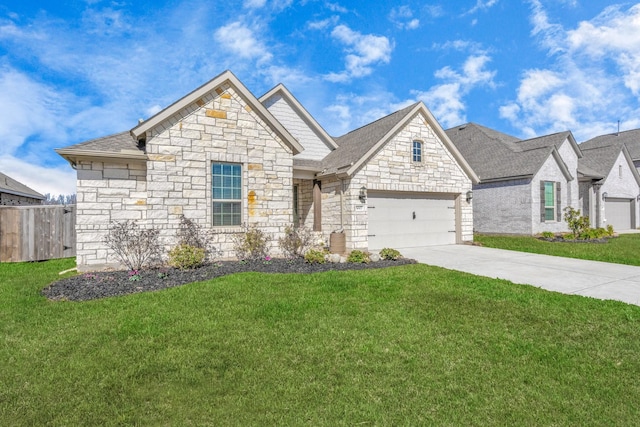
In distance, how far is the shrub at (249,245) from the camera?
9695 millimetres

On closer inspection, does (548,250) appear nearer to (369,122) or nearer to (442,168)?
(442,168)

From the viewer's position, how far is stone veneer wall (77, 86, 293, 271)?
8.56 meters

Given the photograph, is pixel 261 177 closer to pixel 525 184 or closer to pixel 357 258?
pixel 357 258

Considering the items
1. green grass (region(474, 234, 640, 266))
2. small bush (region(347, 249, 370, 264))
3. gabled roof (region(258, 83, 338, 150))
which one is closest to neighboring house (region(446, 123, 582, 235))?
green grass (region(474, 234, 640, 266))

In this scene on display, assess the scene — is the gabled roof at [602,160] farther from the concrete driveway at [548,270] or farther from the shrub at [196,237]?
the shrub at [196,237]

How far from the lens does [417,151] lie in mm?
13562

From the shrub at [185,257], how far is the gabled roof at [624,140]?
37.3 meters

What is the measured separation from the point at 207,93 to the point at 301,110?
6.02 meters

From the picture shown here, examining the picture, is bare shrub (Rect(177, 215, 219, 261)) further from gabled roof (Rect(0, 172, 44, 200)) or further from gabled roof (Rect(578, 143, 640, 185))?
gabled roof (Rect(578, 143, 640, 185))

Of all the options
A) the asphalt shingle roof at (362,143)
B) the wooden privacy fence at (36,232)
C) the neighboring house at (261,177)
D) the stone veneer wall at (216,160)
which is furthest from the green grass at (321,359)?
the asphalt shingle roof at (362,143)

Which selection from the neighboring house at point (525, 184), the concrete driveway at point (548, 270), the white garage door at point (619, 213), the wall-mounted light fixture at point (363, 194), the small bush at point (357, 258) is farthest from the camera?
the white garage door at point (619, 213)

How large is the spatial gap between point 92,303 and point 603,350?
25.3ft

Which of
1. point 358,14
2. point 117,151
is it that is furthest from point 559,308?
point 358,14

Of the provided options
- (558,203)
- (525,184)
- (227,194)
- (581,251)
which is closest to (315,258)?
(227,194)
